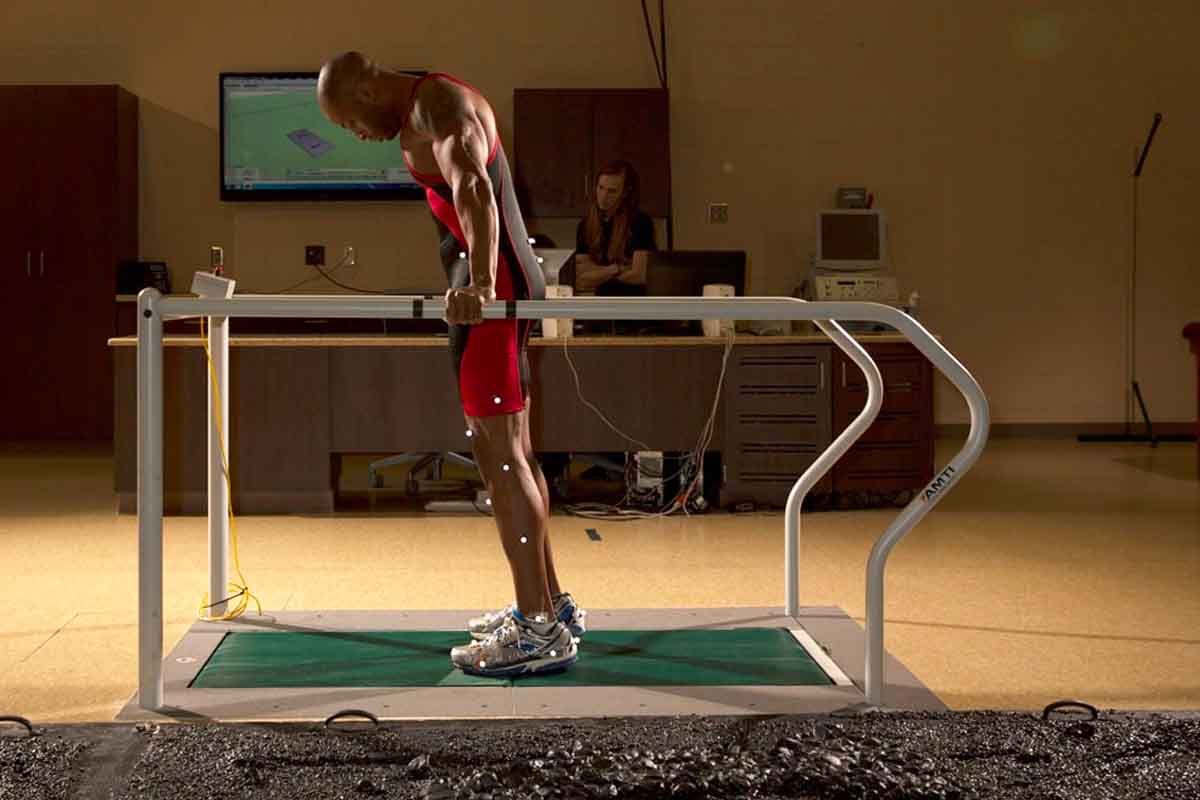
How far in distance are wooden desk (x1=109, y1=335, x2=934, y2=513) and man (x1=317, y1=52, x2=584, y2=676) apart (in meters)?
2.61

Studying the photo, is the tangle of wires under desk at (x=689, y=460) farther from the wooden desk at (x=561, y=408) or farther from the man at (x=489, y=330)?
the man at (x=489, y=330)

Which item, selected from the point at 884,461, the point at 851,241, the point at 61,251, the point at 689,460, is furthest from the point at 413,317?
the point at 61,251

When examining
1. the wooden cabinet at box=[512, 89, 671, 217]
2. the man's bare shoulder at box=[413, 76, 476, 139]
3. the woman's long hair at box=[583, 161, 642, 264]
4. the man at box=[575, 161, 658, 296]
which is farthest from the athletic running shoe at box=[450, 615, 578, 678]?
the wooden cabinet at box=[512, 89, 671, 217]

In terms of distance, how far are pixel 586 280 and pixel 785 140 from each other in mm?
2116

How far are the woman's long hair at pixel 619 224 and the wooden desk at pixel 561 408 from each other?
1701 mm

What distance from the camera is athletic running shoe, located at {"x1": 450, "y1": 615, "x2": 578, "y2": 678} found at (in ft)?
9.79

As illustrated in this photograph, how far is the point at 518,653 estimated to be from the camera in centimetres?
299

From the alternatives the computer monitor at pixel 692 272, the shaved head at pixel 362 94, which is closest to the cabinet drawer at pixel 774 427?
the computer monitor at pixel 692 272

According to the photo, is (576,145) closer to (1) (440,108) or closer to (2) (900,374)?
(2) (900,374)

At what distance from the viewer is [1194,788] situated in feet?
Answer: 7.25

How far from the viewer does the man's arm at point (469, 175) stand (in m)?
2.80

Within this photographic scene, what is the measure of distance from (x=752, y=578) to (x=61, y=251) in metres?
5.62

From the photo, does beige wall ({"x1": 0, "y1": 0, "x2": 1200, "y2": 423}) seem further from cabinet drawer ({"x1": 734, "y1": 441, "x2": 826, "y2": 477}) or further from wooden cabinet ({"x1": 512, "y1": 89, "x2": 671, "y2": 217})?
cabinet drawer ({"x1": 734, "y1": 441, "x2": 826, "y2": 477})

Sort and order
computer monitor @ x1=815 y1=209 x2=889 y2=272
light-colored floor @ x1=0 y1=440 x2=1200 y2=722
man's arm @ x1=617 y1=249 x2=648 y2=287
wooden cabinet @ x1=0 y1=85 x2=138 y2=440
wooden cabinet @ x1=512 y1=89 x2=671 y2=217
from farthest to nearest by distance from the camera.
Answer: wooden cabinet @ x1=0 y1=85 x2=138 y2=440, wooden cabinet @ x1=512 y1=89 x2=671 y2=217, computer monitor @ x1=815 y1=209 x2=889 y2=272, man's arm @ x1=617 y1=249 x2=648 y2=287, light-colored floor @ x1=0 y1=440 x2=1200 y2=722
